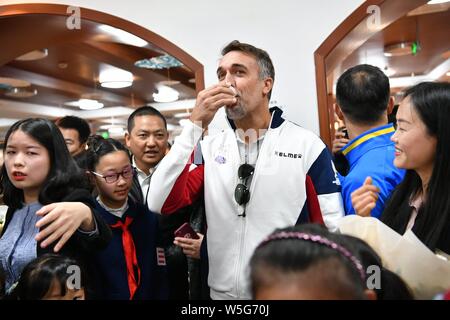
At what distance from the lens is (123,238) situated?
1838 mm

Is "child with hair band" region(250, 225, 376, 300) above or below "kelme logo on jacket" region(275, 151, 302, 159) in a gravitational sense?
below

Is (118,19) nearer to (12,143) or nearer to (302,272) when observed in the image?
(12,143)

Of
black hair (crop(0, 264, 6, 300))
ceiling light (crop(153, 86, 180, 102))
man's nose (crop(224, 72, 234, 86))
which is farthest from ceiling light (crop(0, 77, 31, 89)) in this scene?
black hair (crop(0, 264, 6, 300))

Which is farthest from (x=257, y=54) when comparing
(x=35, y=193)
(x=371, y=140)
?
(x=35, y=193)

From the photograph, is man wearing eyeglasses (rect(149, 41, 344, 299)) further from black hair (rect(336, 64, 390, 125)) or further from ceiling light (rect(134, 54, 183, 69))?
ceiling light (rect(134, 54, 183, 69))

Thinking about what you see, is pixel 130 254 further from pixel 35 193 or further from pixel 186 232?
pixel 35 193

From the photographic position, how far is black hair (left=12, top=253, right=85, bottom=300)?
1.34 meters

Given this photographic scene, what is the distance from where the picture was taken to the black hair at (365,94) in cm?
190

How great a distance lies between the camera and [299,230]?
0.89 metres

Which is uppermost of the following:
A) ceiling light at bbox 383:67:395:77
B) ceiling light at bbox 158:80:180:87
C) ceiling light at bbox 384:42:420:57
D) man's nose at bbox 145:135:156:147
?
ceiling light at bbox 383:67:395:77

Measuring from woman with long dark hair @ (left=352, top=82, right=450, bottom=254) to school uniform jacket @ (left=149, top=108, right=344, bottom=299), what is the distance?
306 millimetres

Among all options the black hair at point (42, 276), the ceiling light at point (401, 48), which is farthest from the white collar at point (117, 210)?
the ceiling light at point (401, 48)

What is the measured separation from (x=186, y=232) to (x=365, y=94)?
94cm
